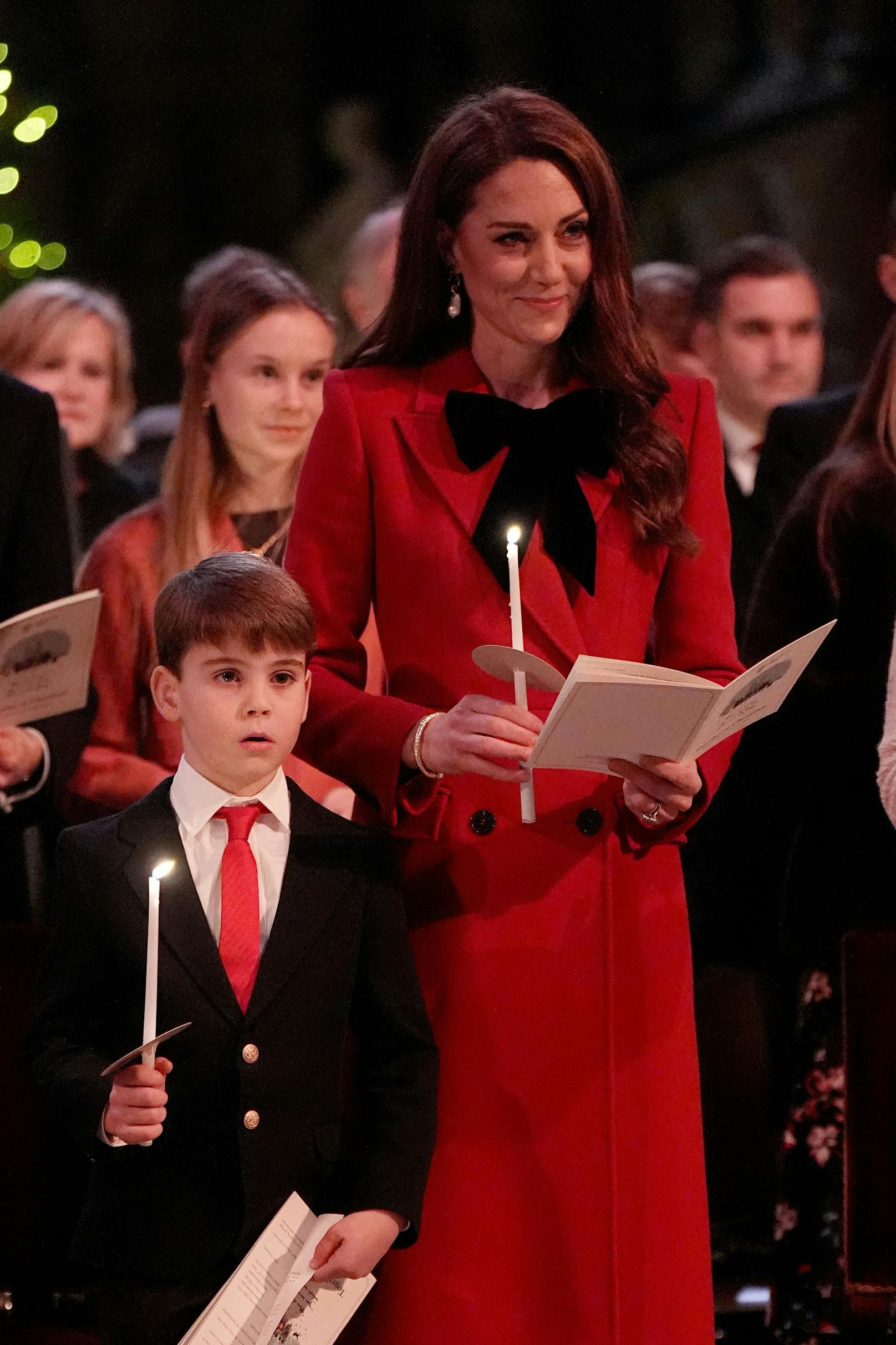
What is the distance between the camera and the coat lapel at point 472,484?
2.12m

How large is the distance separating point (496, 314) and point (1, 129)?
5.94 feet

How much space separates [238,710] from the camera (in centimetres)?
198

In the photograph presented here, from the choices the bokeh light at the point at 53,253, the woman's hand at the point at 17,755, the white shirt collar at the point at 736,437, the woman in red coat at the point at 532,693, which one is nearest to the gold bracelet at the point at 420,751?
the woman in red coat at the point at 532,693

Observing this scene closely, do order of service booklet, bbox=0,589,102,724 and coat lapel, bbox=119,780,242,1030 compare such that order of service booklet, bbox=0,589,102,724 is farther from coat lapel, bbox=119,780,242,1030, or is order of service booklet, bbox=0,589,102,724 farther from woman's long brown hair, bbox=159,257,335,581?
woman's long brown hair, bbox=159,257,335,581

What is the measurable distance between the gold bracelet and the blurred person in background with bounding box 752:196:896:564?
1.64 meters

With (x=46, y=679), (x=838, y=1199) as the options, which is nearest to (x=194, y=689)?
(x=46, y=679)

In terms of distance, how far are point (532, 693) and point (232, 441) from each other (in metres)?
1.57

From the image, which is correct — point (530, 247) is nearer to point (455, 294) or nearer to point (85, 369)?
point (455, 294)

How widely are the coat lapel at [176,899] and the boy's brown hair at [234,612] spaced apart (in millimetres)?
196

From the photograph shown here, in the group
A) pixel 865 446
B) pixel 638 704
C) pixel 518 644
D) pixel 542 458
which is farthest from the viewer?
pixel 865 446

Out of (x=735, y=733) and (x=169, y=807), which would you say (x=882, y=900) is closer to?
(x=735, y=733)

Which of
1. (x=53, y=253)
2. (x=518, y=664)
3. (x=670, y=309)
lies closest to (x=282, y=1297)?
(x=518, y=664)

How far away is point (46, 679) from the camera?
2518 mm

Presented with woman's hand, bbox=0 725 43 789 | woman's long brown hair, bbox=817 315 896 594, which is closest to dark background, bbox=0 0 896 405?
woman's long brown hair, bbox=817 315 896 594
